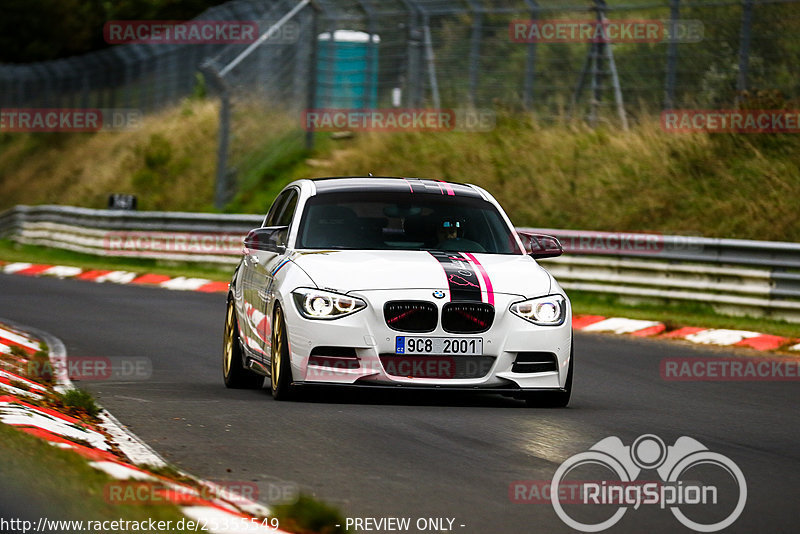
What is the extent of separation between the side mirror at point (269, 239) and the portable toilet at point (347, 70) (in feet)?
70.8

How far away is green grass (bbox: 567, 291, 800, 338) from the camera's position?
1761cm

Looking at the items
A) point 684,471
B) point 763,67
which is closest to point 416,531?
point 684,471

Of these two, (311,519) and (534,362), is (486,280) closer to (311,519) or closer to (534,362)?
(534,362)

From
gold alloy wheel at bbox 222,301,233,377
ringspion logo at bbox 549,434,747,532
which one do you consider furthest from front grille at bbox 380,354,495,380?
gold alloy wheel at bbox 222,301,233,377

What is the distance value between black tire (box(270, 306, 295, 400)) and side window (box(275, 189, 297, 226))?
1284 mm

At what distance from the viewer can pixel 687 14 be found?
81.9 ft

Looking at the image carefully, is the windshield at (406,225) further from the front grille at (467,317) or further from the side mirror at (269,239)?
the front grille at (467,317)

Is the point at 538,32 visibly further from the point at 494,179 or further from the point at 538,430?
the point at 538,430

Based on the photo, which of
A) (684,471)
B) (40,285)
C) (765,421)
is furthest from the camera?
(40,285)

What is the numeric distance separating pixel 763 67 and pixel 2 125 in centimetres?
4701

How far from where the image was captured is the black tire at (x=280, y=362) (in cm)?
993

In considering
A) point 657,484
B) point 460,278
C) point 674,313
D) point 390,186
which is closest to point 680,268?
Answer: point 674,313

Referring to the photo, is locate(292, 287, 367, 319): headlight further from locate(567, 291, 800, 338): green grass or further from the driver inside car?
locate(567, 291, 800, 338): green grass

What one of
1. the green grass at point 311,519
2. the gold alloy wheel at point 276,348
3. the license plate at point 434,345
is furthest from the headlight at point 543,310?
the green grass at point 311,519
